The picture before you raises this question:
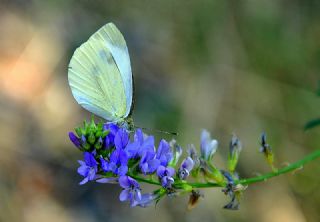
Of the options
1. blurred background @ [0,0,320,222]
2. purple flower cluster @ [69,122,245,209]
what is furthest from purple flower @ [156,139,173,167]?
blurred background @ [0,0,320,222]

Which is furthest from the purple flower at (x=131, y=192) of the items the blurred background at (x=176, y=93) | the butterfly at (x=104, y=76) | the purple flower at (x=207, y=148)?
the blurred background at (x=176, y=93)

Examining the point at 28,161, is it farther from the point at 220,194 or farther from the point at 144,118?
the point at 220,194

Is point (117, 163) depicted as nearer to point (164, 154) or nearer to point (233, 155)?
point (164, 154)

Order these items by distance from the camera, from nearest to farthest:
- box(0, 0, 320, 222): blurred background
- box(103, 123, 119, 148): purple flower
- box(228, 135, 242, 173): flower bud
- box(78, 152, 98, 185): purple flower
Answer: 1. box(78, 152, 98, 185): purple flower
2. box(103, 123, 119, 148): purple flower
3. box(228, 135, 242, 173): flower bud
4. box(0, 0, 320, 222): blurred background

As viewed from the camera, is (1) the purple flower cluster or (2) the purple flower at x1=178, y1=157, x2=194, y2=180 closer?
(1) the purple flower cluster

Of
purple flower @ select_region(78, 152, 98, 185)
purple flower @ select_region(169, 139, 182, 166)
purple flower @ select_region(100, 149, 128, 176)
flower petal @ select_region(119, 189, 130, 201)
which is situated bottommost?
flower petal @ select_region(119, 189, 130, 201)

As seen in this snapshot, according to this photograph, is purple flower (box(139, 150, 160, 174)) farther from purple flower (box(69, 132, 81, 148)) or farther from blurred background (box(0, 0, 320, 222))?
blurred background (box(0, 0, 320, 222))

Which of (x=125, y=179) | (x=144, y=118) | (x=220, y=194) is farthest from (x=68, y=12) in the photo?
(x=125, y=179)
